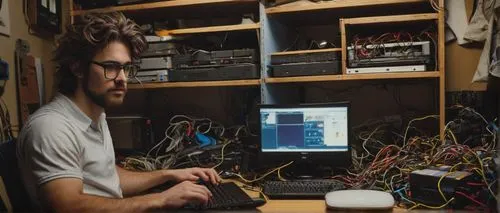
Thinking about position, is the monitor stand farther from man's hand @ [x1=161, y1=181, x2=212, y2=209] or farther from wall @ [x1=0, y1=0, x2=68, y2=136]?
wall @ [x1=0, y1=0, x2=68, y2=136]

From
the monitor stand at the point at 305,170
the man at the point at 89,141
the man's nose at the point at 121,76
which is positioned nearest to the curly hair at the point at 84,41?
the man at the point at 89,141

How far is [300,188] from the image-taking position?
1628mm

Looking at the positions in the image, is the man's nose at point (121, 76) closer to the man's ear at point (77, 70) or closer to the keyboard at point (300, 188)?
the man's ear at point (77, 70)

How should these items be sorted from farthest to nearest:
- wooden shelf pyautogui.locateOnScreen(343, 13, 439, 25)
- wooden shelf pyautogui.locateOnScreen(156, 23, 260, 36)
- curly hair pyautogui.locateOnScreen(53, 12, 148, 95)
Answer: wooden shelf pyautogui.locateOnScreen(156, 23, 260, 36)
wooden shelf pyautogui.locateOnScreen(343, 13, 439, 25)
curly hair pyautogui.locateOnScreen(53, 12, 148, 95)

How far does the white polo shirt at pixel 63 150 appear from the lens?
4.18 feet

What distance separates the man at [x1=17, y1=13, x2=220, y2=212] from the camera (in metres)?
1.27

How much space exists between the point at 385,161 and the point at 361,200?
1.40 feet

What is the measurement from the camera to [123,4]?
2.19m

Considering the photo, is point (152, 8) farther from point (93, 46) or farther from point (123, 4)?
point (93, 46)

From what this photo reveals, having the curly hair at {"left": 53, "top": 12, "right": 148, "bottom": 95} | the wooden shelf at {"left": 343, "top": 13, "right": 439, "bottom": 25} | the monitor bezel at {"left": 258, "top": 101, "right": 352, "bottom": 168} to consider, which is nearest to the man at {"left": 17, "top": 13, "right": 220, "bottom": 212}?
the curly hair at {"left": 53, "top": 12, "right": 148, "bottom": 95}

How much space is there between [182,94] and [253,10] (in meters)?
0.71

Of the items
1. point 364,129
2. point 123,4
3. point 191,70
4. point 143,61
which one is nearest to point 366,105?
point 364,129

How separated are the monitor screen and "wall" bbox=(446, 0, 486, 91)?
61 cm

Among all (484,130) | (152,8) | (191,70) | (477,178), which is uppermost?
(152,8)
